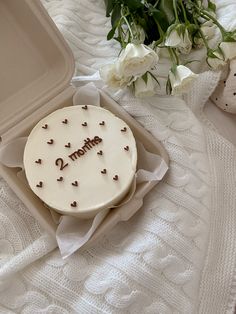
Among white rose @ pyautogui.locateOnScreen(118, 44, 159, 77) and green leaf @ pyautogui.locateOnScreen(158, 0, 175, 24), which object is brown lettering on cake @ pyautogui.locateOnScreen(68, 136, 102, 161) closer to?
white rose @ pyautogui.locateOnScreen(118, 44, 159, 77)

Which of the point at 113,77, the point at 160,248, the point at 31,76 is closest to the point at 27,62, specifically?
the point at 31,76

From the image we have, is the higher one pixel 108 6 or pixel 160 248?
pixel 108 6

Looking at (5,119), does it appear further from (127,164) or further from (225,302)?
(225,302)

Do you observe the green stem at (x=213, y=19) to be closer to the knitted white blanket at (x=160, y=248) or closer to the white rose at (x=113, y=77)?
the knitted white blanket at (x=160, y=248)

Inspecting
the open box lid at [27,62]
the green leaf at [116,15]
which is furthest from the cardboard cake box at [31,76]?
the green leaf at [116,15]

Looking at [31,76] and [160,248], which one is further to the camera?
[31,76]

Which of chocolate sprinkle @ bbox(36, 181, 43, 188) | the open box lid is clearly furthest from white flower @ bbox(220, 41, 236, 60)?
chocolate sprinkle @ bbox(36, 181, 43, 188)

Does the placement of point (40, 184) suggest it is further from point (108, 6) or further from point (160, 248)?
point (108, 6)
